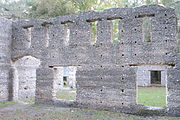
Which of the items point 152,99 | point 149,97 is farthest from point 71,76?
point 152,99

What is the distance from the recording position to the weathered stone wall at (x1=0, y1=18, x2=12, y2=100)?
47.7 feet

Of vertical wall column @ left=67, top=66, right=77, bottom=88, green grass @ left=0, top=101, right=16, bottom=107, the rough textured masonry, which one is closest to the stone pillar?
the rough textured masonry

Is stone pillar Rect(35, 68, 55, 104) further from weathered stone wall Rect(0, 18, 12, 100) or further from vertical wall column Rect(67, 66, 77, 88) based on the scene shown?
vertical wall column Rect(67, 66, 77, 88)

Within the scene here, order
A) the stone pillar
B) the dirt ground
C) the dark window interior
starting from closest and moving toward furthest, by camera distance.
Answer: the dirt ground, the stone pillar, the dark window interior

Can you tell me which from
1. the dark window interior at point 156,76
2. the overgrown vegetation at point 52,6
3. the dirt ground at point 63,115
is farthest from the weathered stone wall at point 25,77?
the dark window interior at point 156,76

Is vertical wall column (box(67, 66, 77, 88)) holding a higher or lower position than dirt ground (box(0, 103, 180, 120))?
higher

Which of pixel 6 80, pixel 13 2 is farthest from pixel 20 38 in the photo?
pixel 13 2

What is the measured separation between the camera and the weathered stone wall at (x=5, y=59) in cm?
1453

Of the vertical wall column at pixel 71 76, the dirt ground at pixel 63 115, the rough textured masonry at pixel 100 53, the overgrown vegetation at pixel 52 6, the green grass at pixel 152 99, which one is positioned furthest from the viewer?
the vertical wall column at pixel 71 76

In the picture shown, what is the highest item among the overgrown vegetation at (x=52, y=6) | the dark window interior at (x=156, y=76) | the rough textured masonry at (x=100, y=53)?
the overgrown vegetation at (x=52, y=6)

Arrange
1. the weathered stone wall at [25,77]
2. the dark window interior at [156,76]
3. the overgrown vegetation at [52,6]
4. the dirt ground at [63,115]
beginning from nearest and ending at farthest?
the dirt ground at [63,115] → the weathered stone wall at [25,77] → the overgrown vegetation at [52,6] → the dark window interior at [156,76]

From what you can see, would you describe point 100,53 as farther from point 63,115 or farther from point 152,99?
point 152,99

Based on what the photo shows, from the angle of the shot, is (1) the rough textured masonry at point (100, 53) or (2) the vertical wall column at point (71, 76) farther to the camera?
(2) the vertical wall column at point (71, 76)

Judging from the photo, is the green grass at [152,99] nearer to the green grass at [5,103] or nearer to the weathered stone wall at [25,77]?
the weathered stone wall at [25,77]
